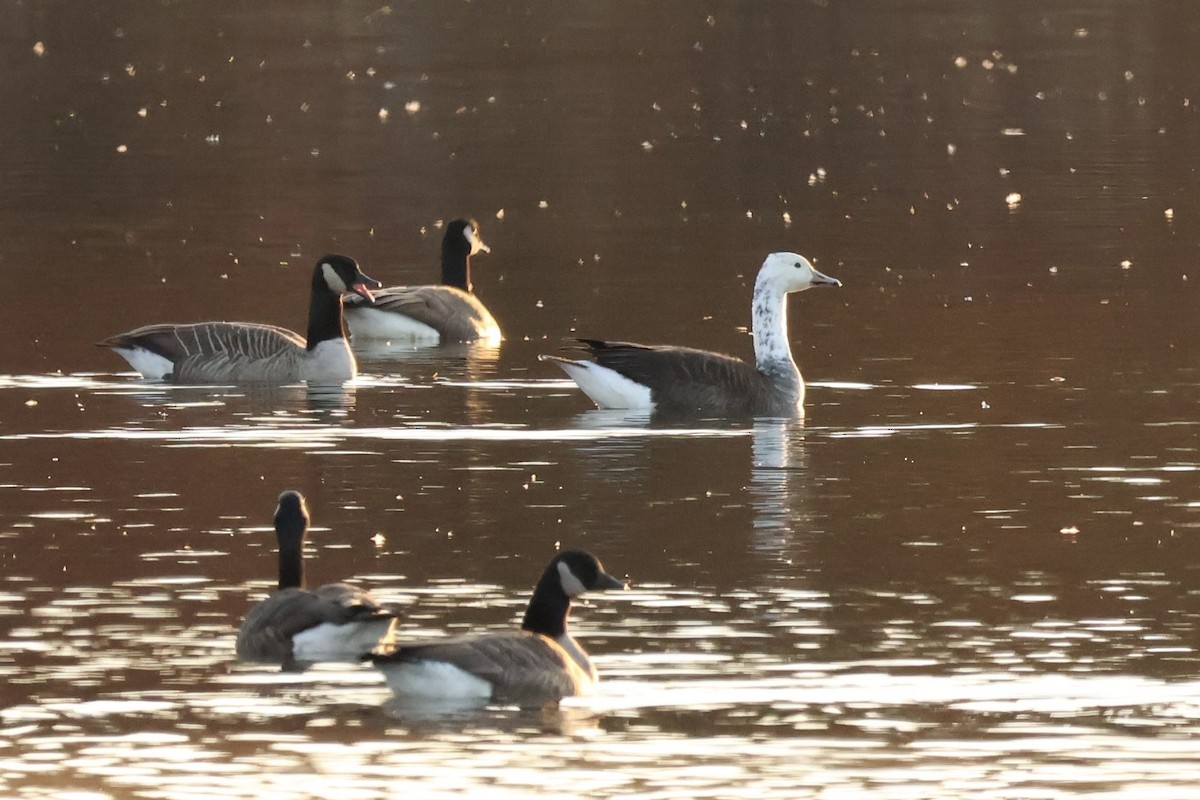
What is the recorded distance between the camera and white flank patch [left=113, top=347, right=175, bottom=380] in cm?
2136

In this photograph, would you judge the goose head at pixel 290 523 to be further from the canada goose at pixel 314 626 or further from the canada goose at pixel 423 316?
the canada goose at pixel 423 316

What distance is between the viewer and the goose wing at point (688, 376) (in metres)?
19.5

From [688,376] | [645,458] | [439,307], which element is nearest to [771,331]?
[688,376]

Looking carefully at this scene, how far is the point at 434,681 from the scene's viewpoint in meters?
11.2

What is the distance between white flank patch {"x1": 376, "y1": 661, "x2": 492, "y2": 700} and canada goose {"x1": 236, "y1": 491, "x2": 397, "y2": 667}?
616 mm

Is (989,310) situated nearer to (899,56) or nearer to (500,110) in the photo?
(500,110)

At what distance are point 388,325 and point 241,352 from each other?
3.21m

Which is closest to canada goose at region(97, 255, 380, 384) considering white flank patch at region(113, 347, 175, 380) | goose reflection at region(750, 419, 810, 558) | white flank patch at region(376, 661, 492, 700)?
white flank patch at region(113, 347, 175, 380)

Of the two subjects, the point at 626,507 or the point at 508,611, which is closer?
the point at 508,611

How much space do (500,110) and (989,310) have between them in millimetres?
20141

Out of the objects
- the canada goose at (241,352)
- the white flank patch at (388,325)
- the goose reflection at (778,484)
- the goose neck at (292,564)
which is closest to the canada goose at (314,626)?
the goose neck at (292,564)

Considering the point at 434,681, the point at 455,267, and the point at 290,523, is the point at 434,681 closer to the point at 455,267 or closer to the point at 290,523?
the point at 290,523

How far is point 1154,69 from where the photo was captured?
51406mm

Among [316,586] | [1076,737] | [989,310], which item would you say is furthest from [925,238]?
[1076,737]
